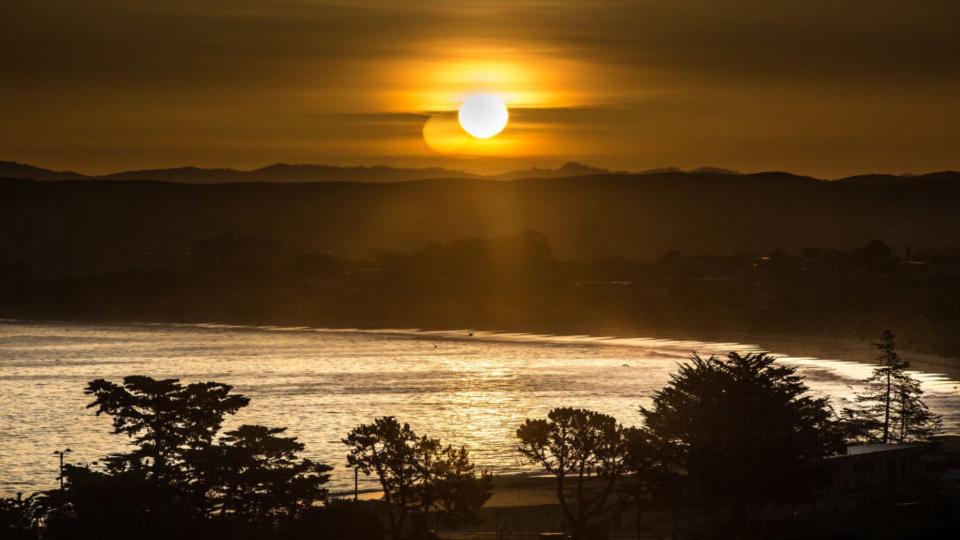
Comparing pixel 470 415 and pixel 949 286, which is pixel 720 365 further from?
pixel 949 286

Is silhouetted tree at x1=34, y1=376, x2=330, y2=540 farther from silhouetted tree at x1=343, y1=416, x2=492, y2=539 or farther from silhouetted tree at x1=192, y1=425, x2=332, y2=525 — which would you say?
silhouetted tree at x1=343, y1=416, x2=492, y2=539

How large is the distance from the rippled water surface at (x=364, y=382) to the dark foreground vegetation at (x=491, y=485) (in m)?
15.0

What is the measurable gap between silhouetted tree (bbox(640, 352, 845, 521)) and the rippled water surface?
59.9ft

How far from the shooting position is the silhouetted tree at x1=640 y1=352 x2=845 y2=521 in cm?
4944

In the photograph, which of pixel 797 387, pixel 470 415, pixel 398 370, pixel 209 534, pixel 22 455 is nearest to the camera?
pixel 209 534

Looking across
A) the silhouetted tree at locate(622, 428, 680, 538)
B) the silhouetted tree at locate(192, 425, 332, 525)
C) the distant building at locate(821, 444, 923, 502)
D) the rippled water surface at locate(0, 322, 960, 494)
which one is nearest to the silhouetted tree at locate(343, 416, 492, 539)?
the silhouetted tree at locate(192, 425, 332, 525)

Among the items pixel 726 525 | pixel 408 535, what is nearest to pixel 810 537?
pixel 726 525

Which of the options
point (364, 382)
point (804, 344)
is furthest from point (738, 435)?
point (804, 344)

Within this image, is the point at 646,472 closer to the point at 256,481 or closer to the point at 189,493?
the point at 256,481

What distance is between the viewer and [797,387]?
2092 inches

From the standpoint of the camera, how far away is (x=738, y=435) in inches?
1969

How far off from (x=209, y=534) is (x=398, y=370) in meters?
101

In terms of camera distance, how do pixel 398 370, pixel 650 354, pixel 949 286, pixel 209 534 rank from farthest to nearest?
pixel 949 286 < pixel 650 354 < pixel 398 370 < pixel 209 534

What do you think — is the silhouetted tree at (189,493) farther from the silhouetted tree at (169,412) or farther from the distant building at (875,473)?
the distant building at (875,473)
